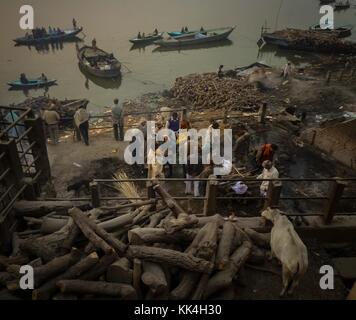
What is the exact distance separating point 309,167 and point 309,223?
3.75 meters

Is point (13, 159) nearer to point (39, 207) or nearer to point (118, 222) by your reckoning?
point (39, 207)

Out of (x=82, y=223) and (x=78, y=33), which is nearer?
(x=82, y=223)

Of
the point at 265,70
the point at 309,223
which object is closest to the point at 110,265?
the point at 309,223

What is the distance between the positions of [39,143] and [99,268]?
14.7 ft

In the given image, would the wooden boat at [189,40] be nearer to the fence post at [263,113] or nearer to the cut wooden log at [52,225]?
the fence post at [263,113]

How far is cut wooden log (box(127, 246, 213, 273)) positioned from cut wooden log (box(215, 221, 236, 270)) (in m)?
0.34

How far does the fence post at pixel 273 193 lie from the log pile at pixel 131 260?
1.33m

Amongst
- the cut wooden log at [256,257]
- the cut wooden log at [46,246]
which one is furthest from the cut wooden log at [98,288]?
the cut wooden log at [256,257]

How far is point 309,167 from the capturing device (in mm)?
11242

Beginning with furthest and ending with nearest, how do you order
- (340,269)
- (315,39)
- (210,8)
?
1. (210,8)
2. (315,39)
3. (340,269)

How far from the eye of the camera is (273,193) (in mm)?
7641

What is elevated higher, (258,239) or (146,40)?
(146,40)

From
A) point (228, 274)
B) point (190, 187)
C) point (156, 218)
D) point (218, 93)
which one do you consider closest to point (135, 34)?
point (218, 93)
